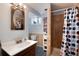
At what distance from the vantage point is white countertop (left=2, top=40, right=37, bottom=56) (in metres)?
1.58

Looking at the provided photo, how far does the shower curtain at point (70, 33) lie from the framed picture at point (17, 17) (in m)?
0.61

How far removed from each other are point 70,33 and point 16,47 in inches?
30.8

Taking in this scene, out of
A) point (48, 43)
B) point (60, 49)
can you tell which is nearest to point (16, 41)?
point (48, 43)

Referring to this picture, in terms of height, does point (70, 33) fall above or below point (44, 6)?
below

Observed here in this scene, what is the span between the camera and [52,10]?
1633 millimetres

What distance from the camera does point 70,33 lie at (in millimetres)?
1637

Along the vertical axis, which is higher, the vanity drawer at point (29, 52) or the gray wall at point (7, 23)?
the gray wall at point (7, 23)

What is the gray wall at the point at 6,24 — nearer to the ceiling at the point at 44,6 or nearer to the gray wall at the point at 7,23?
the gray wall at the point at 7,23

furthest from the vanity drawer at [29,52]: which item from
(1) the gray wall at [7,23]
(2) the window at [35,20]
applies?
(2) the window at [35,20]

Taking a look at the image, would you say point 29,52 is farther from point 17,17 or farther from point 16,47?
point 17,17

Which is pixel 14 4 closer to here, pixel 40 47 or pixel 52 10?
pixel 52 10

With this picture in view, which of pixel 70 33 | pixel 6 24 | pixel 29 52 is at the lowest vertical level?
pixel 29 52

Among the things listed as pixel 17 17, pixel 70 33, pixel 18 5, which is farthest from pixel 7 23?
pixel 70 33

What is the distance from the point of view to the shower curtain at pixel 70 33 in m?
1.59
